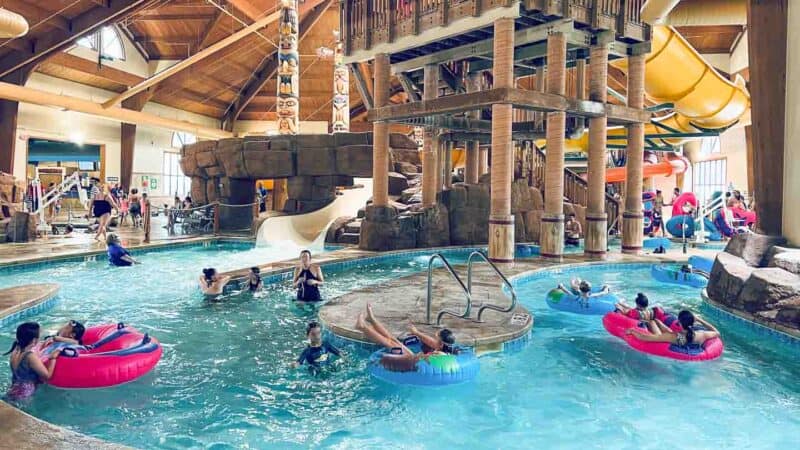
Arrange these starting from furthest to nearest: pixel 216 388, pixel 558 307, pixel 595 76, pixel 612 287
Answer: pixel 595 76
pixel 612 287
pixel 558 307
pixel 216 388

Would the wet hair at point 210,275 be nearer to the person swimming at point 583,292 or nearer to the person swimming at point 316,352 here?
the person swimming at point 316,352

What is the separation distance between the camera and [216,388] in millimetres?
4426

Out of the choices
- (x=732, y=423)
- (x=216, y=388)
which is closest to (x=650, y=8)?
(x=732, y=423)

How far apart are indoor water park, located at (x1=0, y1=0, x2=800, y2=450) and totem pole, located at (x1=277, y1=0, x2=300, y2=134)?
0.09 meters

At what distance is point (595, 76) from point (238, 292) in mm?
7379

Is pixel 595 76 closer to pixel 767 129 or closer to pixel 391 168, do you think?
pixel 767 129

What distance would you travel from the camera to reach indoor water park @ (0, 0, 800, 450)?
4078 millimetres

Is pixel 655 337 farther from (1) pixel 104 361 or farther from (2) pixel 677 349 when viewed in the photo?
(1) pixel 104 361

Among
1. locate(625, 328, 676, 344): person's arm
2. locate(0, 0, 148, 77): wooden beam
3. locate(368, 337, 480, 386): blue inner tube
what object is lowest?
locate(368, 337, 480, 386): blue inner tube

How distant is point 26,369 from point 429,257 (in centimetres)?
764

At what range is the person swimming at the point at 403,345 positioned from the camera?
14.5ft

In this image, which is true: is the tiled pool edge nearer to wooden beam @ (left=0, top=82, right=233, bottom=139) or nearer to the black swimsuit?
the black swimsuit

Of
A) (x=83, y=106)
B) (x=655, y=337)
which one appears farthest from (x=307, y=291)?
(x=83, y=106)

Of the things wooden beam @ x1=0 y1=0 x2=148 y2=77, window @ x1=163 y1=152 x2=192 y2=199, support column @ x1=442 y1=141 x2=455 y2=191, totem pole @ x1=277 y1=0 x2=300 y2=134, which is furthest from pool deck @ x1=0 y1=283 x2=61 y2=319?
window @ x1=163 y1=152 x2=192 y2=199
